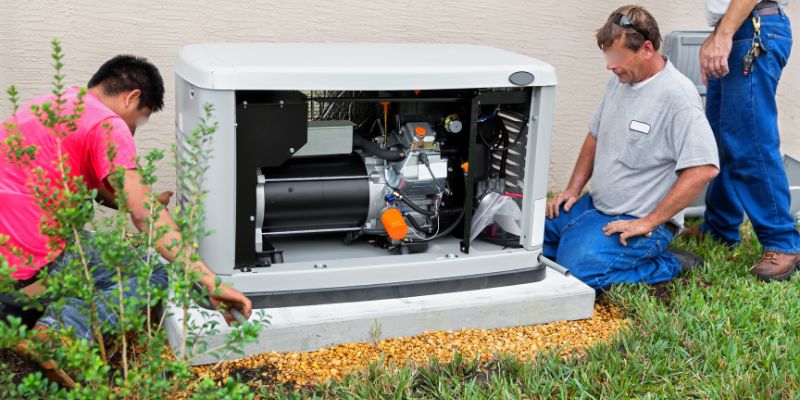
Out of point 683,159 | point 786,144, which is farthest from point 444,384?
point 786,144

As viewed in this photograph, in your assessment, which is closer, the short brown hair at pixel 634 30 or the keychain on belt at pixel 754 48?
the short brown hair at pixel 634 30

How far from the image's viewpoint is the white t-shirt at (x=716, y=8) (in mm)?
3812

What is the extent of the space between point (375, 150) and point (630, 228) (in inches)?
43.3

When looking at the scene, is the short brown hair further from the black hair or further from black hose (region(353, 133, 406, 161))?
the black hair

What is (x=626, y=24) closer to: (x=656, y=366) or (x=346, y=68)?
(x=346, y=68)

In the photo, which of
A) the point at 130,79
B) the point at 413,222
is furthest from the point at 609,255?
the point at 130,79

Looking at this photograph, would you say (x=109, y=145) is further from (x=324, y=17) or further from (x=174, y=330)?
(x=324, y=17)

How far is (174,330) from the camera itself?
9.66 ft

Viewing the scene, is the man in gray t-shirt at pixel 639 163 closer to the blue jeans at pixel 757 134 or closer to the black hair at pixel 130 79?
the blue jeans at pixel 757 134

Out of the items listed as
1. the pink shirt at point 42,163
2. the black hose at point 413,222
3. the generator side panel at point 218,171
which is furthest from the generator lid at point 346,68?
the black hose at point 413,222

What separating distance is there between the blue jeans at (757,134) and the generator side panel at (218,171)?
7.31 feet

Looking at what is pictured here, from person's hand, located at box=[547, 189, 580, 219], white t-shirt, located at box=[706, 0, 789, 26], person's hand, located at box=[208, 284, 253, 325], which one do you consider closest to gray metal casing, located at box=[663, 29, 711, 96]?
white t-shirt, located at box=[706, 0, 789, 26]

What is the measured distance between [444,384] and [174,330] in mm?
898

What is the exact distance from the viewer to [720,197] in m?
4.20
